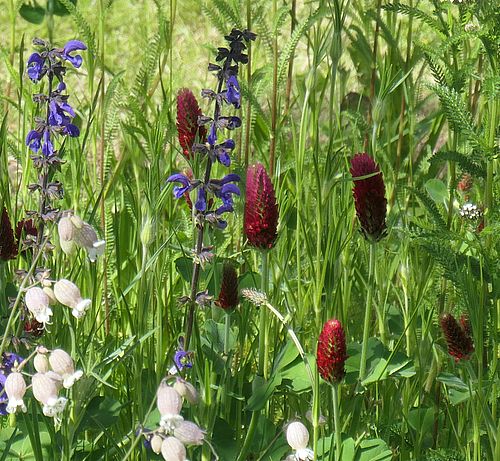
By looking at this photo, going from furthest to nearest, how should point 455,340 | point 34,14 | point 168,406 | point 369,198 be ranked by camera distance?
point 34,14, point 455,340, point 369,198, point 168,406

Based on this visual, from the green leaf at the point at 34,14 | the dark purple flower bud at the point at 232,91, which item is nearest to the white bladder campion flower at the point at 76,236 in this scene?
the dark purple flower bud at the point at 232,91

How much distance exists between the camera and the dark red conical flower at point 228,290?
1.92 metres

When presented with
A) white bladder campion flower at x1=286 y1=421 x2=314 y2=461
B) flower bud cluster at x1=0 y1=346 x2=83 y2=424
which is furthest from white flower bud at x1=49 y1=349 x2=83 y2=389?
white bladder campion flower at x1=286 y1=421 x2=314 y2=461

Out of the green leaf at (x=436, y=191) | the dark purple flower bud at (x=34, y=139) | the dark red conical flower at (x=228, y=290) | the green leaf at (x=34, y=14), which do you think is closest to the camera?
the dark purple flower bud at (x=34, y=139)

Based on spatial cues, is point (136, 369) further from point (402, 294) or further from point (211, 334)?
point (402, 294)

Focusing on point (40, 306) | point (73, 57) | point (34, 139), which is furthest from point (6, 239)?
point (40, 306)

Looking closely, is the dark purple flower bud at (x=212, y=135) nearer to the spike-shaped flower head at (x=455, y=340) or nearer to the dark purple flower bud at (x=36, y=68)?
the dark purple flower bud at (x=36, y=68)

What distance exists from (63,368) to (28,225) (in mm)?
660

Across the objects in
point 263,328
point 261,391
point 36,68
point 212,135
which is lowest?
point 261,391

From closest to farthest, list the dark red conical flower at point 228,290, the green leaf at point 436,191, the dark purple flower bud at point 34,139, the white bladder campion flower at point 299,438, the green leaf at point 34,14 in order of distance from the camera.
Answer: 1. the white bladder campion flower at point 299,438
2. the dark purple flower bud at point 34,139
3. the dark red conical flower at point 228,290
4. the green leaf at point 436,191
5. the green leaf at point 34,14

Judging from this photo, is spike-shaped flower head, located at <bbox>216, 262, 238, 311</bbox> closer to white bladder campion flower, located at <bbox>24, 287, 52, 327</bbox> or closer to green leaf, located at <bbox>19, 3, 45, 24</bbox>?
white bladder campion flower, located at <bbox>24, 287, 52, 327</bbox>

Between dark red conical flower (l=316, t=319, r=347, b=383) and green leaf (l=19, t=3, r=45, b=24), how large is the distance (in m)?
1.99

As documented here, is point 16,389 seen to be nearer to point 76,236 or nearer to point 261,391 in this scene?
point 76,236

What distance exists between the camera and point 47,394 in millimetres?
1406
